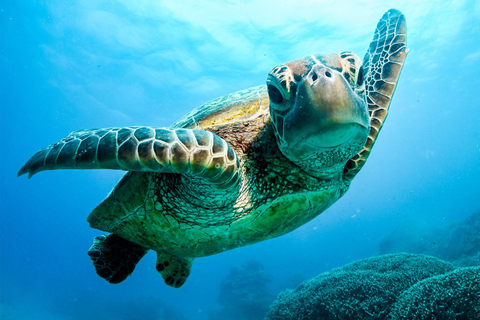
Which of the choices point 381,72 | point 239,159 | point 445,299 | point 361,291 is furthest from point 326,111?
point 361,291

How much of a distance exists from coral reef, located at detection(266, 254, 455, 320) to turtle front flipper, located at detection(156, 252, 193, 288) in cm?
325

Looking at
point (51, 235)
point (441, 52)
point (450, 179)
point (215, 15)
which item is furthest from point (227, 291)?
point (450, 179)

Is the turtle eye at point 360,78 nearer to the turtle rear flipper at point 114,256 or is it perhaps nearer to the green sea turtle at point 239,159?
the green sea turtle at point 239,159

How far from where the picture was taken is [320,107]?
141 centimetres

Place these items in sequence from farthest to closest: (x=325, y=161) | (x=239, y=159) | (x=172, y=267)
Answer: (x=172, y=267) < (x=239, y=159) < (x=325, y=161)

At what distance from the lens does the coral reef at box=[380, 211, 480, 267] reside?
12.0m

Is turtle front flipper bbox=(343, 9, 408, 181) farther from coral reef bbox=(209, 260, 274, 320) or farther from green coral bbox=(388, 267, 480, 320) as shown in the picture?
coral reef bbox=(209, 260, 274, 320)

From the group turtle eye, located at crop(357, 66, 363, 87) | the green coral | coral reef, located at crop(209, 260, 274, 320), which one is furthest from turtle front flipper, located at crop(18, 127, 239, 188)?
coral reef, located at crop(209, 260, 274, 320)

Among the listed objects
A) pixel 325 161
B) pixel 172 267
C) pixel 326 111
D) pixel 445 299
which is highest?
pixel 326 111

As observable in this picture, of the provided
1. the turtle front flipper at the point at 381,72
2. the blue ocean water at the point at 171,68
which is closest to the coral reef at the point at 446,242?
the blue ocean water at the point at 171,68

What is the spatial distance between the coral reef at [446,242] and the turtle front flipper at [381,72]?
998 cm

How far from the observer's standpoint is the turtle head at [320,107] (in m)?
1.42

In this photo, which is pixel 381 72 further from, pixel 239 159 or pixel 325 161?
pixel 239 159

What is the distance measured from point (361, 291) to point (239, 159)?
4.64 meters
